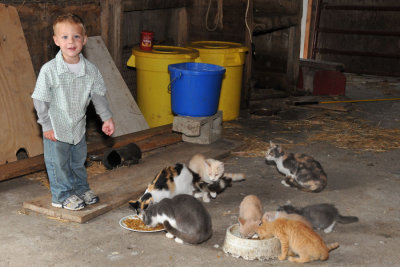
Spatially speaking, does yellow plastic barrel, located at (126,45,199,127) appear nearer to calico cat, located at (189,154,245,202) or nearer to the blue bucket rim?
the blue bucket rim

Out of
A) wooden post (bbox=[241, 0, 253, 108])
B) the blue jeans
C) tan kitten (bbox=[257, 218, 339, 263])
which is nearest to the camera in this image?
tan kitten (bbox=[257, 218, 339, 263])

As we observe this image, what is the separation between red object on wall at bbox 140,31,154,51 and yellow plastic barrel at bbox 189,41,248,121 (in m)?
0.75

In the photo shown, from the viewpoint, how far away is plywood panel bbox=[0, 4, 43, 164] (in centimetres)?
588

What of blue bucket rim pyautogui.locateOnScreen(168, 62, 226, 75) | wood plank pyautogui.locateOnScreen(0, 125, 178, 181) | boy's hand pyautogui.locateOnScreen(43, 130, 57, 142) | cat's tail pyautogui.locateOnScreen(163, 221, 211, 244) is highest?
blue bucket rim pyautogui.locateOnScreen(168, 62, 226, 75)

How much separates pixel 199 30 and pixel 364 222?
5.14 m

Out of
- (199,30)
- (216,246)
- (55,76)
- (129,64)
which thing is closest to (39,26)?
(129,64)

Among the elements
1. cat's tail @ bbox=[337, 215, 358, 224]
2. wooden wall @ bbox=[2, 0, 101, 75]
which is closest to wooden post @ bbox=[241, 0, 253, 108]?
wooden wall @ bbox=[2, 0, 101, 75]

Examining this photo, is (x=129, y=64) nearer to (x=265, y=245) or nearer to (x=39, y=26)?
(x=39, y=26)

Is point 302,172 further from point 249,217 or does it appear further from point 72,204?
point 72,204

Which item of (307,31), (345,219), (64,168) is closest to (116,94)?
(64,168)

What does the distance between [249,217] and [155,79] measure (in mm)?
3718

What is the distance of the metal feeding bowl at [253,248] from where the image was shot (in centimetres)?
401

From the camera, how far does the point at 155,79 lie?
7.51 m

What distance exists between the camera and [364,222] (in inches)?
189
